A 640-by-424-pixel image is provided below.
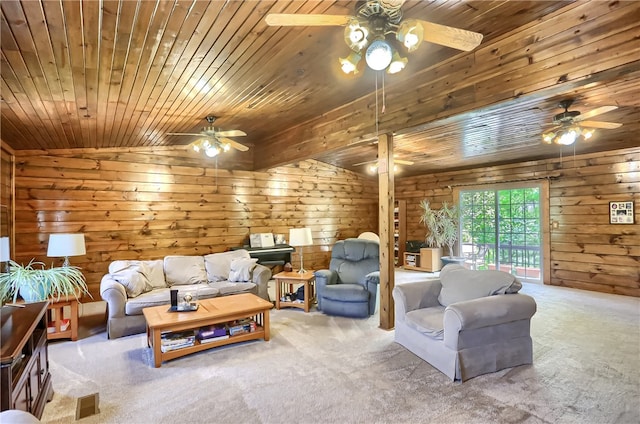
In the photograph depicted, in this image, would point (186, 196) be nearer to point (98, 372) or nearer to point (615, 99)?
point (98, 372)

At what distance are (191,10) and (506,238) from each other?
7225 millimetres

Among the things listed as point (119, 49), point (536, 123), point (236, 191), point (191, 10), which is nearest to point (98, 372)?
point (119, 49)

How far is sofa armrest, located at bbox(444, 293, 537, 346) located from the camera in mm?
2590

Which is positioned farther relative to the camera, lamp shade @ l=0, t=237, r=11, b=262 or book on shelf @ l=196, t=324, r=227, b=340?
book on shelf @ l=196, t=324, r=227, b=340

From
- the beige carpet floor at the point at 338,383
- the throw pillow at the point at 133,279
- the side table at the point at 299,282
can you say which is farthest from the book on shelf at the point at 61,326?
the side table at the point at 299,282

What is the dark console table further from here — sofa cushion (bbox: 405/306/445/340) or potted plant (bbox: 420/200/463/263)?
sofa cushion (bbox: 405/306/445/340)

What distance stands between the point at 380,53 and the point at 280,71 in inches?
52.6

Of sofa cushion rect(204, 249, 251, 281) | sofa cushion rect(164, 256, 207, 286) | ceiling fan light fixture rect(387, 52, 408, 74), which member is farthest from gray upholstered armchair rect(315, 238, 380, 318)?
ceiling fan light fixture rect(387, 52, 408, 74)

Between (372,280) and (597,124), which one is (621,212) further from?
(372,280)

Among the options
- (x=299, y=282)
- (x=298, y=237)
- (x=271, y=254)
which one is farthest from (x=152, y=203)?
(x=299, y=282)

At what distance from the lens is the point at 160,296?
3883mm

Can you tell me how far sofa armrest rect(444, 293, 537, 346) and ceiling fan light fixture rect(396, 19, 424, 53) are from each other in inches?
79.6

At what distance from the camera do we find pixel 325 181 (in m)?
8.16

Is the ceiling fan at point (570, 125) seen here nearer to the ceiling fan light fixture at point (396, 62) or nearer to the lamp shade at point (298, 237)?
the ceiling fan light fixture at point (396, 62)
